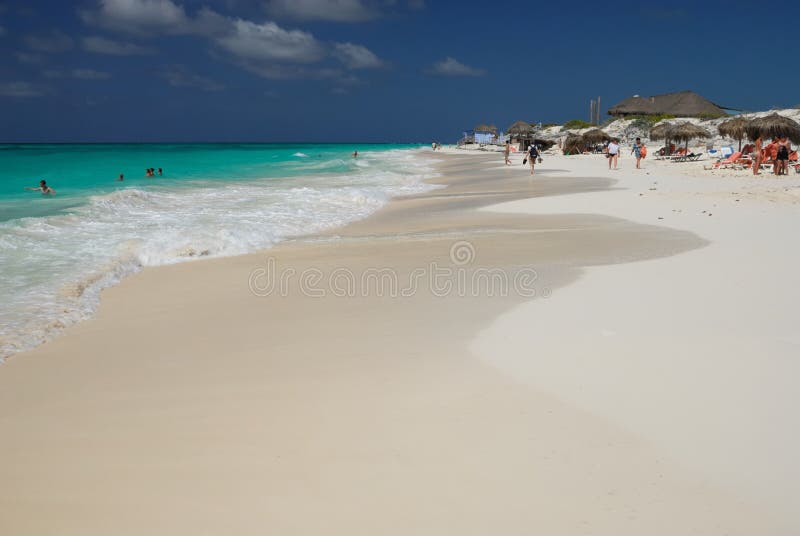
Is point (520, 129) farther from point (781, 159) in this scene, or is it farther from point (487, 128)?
point (781, 159)

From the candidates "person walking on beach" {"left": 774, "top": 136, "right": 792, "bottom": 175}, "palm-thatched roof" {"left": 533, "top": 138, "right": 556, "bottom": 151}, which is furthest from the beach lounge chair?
"palm-thatched roof" {"left": 533, "top": 138, "right": 556, "bottom": 151}

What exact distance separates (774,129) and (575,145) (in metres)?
20.3

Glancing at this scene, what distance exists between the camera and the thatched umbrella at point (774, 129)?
21.4m

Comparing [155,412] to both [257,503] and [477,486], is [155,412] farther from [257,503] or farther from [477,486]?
[477,486]

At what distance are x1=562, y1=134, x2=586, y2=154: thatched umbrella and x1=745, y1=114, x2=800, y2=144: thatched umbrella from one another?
1853 cm

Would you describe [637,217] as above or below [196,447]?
above

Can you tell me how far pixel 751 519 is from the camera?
2.43 metres

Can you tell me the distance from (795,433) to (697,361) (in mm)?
919

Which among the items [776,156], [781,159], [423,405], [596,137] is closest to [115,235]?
[423,405]

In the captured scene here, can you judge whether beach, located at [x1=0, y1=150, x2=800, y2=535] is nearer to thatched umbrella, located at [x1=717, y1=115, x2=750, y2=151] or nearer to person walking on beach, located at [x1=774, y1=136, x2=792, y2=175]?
person walking on beach, located at [x1=774, y1=136, x2=792, y2=175]

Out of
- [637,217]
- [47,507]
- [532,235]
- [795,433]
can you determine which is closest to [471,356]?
[795,433]

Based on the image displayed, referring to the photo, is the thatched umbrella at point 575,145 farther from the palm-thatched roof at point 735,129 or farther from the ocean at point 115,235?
the ocean at point 115,235

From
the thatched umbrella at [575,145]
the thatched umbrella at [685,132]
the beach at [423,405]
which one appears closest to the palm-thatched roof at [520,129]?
the thatched umbrella at [575,145]

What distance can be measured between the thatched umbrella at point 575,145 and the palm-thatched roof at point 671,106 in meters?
13.7
